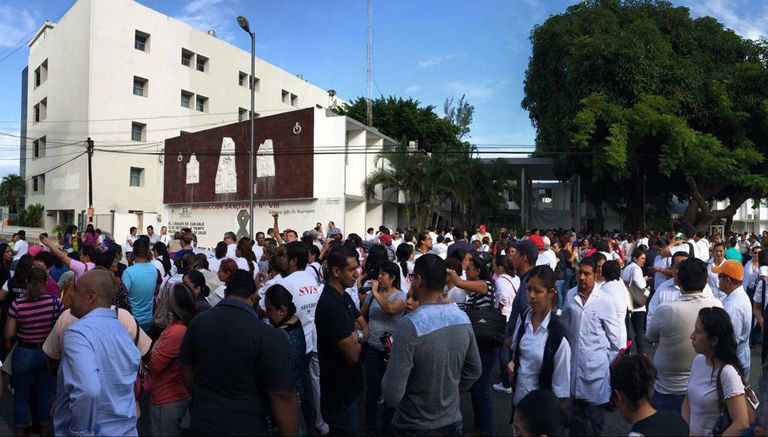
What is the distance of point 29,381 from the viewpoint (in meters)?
4.67

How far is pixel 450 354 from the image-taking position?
304cm

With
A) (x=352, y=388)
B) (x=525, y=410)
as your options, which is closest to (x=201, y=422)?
(x=352, y=388)

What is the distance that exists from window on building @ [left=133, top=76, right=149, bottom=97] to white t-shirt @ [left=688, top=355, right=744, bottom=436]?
39.4 metres

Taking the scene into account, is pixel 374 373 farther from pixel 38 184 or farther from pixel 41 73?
pixel 41 73

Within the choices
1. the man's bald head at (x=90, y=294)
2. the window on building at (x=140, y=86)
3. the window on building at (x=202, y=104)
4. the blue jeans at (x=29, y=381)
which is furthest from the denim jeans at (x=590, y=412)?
the window on building at (x=202, y=104)

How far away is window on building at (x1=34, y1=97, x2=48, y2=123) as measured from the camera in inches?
1575

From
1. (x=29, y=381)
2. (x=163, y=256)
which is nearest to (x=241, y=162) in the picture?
(x=163, y=256)

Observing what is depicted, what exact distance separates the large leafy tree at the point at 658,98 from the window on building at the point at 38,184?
3628 centimetres

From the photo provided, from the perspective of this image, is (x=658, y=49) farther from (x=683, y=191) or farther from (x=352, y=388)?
(x=352, y=388)

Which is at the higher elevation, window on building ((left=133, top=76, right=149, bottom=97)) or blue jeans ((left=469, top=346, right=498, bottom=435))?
window on building ((left=133, top=76, right=149, bottom=97))

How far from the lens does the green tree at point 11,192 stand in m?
47.6

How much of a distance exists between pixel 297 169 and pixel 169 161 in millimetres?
11761

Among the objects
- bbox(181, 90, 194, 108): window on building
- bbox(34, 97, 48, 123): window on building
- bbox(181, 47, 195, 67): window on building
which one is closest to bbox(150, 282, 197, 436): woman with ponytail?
bbox(181, 90, 194, 108): window on building

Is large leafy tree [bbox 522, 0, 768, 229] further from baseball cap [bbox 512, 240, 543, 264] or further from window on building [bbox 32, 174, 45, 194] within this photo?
window on building [bbox 32, 174, 45, 194]
